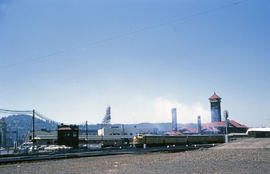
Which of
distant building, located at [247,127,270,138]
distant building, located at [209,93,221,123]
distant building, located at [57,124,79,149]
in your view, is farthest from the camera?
distant building, located at [209,93,221,123]

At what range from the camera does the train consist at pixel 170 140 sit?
172ft

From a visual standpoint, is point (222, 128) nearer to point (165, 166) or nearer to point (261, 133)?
point (261, 133)

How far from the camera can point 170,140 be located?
185 ft

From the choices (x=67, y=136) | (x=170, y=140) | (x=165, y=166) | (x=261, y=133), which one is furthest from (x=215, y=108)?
(x=165, y=166)

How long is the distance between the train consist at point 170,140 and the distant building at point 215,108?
63622 millimetres

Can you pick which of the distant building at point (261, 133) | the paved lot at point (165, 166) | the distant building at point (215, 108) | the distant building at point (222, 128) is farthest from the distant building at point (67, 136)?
the distant building at point (215, 108)

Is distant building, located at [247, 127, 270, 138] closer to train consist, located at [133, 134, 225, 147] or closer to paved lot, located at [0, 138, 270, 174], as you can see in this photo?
train consist, located at [133, 134, 225, 147]

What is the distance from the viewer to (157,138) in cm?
5444

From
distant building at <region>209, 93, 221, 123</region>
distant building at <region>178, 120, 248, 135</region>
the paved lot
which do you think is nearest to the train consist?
the paved lot

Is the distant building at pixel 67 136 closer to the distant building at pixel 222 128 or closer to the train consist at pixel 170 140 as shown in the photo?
the train consist at pixel 170 140

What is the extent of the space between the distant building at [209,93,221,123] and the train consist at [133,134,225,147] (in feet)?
209

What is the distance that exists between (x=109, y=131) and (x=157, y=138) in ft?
198

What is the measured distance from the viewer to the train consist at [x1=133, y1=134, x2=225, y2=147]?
52.5m

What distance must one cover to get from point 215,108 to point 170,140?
80.8 meters
